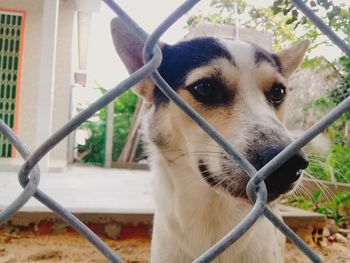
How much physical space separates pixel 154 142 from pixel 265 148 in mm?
968

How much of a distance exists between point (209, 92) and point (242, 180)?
54 cm

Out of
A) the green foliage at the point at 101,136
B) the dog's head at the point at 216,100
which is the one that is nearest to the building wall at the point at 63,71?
the green foliage at the point at 101,136

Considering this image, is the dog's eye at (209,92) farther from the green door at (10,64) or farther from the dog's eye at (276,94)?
the green door at (10,64)

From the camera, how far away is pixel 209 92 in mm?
2008

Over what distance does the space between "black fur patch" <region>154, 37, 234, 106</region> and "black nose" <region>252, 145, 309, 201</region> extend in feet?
2.64

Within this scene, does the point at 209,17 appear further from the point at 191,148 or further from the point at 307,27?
the point at 191,148

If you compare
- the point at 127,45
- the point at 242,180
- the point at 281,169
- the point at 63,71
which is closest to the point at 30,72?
the point at 63,71

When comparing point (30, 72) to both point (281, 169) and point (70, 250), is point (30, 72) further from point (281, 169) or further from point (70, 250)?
point (281, 169)

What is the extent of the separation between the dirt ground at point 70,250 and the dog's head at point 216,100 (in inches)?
45.9

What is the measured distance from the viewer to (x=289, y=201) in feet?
15.2

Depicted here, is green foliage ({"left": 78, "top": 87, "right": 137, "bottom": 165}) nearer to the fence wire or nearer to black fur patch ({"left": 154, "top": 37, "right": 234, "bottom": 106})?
black fur patch ({"left": 154, "top": 37, "right": 234, "bottom": 106})

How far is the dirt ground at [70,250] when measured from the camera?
9.47 ft

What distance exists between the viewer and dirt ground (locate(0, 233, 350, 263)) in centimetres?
289

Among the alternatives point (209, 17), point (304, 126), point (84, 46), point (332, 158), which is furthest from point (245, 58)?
point (84, 46)
